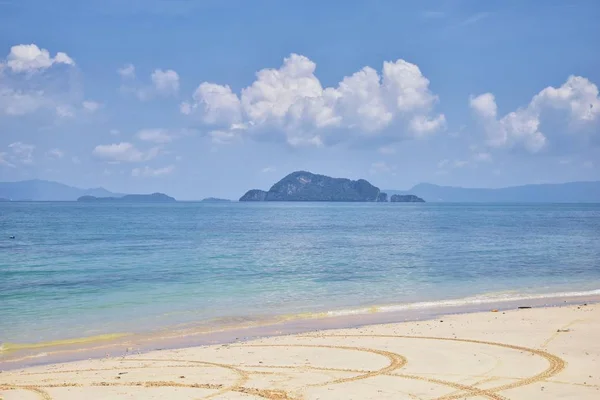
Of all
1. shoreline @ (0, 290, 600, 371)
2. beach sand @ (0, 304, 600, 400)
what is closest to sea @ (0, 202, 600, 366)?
shoreline @ (0, 290, 600, 371)

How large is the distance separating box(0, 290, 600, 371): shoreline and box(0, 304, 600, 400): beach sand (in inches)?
54.9

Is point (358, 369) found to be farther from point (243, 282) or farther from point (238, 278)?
point (238, 278)

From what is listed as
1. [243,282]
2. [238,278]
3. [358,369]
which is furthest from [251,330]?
[238,278]

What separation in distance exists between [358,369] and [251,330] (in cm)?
849

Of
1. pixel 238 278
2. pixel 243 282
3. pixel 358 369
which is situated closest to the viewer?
pixel 358 369

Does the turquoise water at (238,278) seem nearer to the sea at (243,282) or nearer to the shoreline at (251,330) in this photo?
the sea at (243,282)

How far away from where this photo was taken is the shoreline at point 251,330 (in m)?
20.7

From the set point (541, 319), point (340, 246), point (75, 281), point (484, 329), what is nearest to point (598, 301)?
point (541, 319)

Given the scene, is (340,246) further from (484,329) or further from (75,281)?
(484,329)

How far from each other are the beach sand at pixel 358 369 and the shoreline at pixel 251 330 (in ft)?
4.57

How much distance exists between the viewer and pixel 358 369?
16578mm

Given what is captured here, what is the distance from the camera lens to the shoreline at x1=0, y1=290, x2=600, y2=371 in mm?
20672

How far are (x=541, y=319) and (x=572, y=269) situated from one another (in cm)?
2398

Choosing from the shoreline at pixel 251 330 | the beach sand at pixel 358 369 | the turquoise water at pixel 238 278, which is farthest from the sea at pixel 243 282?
the beach sand at pixel 358 369
